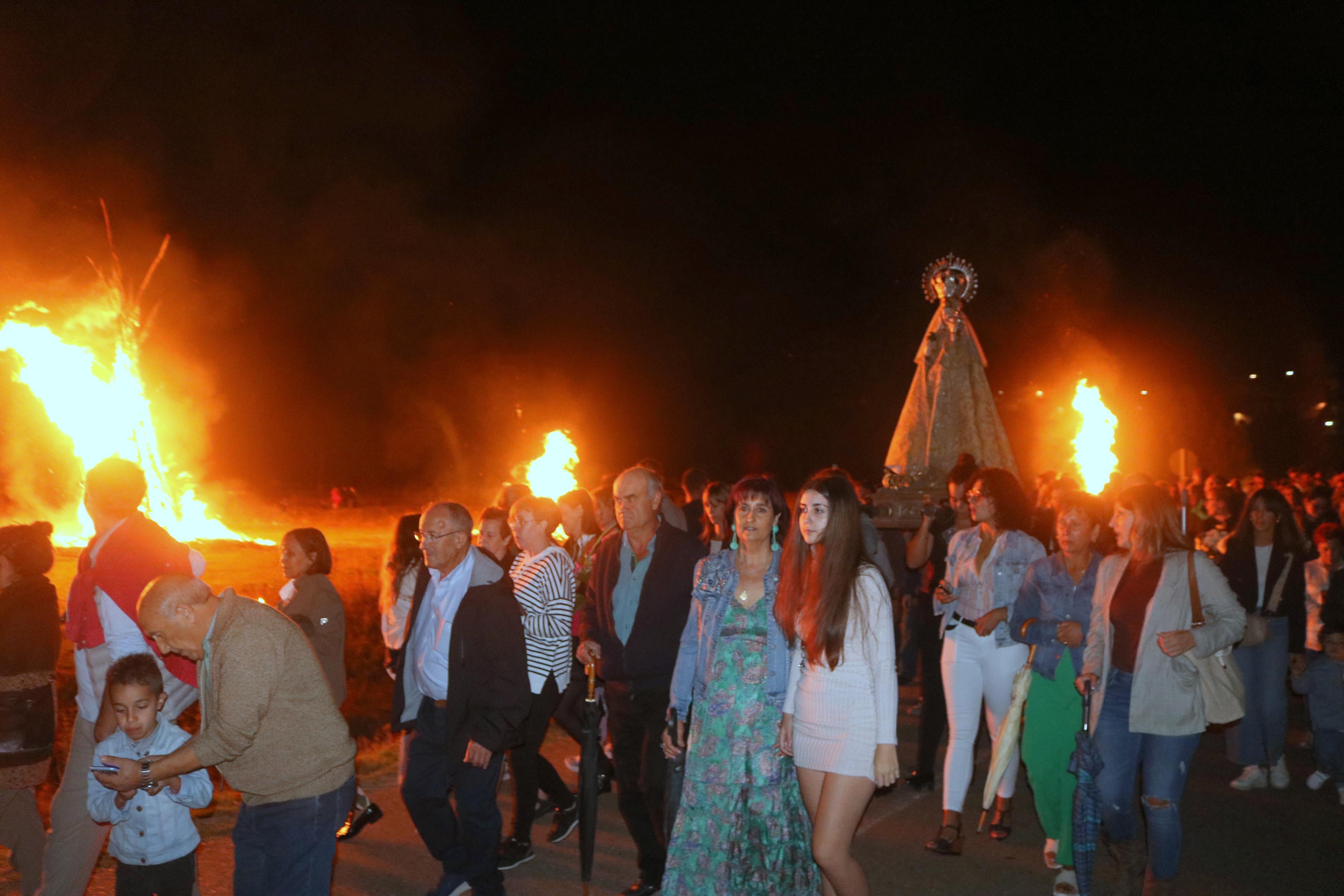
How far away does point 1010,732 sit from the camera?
569 centimetres

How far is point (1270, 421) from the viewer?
47375 millimetres

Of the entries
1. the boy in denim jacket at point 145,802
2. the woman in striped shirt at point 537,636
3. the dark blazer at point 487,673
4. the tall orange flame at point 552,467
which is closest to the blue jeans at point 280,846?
the boy in denim jacket at point 145,802

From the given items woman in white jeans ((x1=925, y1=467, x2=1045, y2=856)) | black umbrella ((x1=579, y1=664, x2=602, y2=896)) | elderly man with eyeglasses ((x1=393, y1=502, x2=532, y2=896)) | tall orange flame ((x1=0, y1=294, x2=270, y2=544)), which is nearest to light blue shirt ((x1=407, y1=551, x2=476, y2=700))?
elderly man with eyeglasses ((x1=393, y1=502, x2=532, y2=896))

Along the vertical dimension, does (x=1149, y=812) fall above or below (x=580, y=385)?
below

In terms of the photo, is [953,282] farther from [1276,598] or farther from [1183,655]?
[1183,655]

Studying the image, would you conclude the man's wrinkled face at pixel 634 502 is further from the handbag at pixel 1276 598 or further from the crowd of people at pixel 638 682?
the handbag at pixel 1276 598

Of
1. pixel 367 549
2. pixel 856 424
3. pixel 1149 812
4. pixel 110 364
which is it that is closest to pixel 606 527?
pixel 1149 812

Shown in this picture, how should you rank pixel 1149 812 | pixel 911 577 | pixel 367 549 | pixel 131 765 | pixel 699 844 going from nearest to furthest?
pixel 131 765, pixel 699 844, pixel 1149 812, pixel 911 577, pixel 367 549

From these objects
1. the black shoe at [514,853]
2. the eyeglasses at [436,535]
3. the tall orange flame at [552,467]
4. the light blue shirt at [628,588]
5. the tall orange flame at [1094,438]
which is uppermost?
the tall orange flame at [1094,438]

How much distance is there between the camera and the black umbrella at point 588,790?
5.10m

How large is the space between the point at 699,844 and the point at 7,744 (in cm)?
346

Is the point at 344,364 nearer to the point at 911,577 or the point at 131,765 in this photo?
the point at 911,577

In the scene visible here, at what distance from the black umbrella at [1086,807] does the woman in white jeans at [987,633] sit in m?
1.04

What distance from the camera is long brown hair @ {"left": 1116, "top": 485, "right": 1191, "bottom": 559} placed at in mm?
4969
